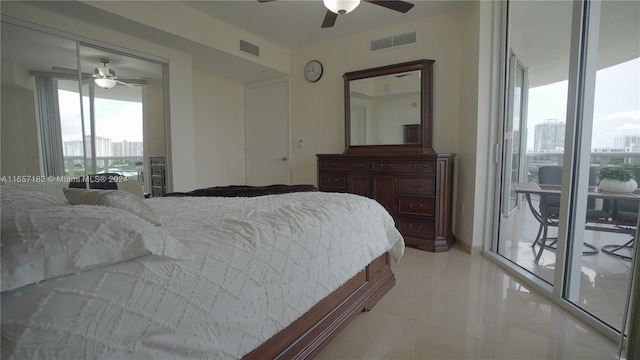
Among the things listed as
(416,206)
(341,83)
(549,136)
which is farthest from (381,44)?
(549,136)

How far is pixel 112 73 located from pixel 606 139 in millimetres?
4311

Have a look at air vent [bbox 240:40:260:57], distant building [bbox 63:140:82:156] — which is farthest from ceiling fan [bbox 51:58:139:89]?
air vent [bbox 240:40:260:57]

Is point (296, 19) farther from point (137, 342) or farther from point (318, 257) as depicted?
point (137, 342)

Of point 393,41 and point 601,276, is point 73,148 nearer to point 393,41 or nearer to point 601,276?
point 393,41

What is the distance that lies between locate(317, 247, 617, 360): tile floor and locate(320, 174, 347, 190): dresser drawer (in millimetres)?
1565

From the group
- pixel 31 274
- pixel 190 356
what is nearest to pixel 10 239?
pixel 31 274

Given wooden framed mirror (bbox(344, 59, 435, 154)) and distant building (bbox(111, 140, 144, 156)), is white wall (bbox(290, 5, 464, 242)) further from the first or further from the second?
distant building (bbox(111, 140, 144, 156))

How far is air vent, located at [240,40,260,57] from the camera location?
12.8 ft

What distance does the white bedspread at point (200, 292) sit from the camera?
59 centimetres

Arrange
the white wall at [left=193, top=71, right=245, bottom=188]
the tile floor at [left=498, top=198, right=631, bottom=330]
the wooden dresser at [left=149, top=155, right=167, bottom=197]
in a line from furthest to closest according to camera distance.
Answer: the white wall at [left=193, top=71, right=245, bottom=188], the wooden dresser at [left=149, top=155, right=167, bottom=197], the tile floor at [left=498, top=198, right=631, bottom=330]

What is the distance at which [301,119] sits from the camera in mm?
4590

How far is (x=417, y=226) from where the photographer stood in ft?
10.6

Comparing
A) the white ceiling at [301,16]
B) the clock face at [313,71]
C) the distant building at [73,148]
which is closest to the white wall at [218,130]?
the white ceiling at [301,16]

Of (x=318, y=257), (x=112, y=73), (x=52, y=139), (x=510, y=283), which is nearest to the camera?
(x=318, y=257)
